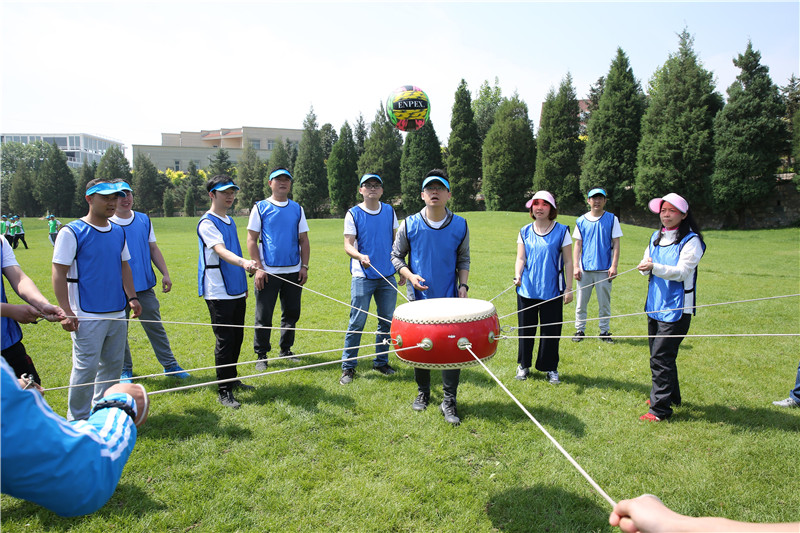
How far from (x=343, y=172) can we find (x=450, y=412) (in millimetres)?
42630

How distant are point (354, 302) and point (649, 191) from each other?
3299cm

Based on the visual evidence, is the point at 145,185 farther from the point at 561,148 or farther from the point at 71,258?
the point at 71,258

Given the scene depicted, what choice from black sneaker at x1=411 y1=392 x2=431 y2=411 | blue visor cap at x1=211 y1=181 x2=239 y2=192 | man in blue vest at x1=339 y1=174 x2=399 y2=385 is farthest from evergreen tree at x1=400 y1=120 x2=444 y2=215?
black sneaker at x1=411 y1=392 x2=431 y2=411

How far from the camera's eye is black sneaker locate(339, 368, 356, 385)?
579cm

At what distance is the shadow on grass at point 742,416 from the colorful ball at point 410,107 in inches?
207

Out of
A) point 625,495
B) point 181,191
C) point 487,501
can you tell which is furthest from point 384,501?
point 181,191

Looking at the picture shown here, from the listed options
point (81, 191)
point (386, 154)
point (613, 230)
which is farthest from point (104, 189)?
point (81, 191)

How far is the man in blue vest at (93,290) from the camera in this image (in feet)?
13.4

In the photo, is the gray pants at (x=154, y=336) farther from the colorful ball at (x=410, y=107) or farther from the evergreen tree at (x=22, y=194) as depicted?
the evergreen tree at (x=22, y=194)

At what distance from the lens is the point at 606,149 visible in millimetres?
34875

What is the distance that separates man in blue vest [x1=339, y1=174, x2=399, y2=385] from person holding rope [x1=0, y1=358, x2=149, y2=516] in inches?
165

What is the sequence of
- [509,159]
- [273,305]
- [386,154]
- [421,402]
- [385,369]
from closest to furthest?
[421,402] < [385,369] < [273,305] < [509,159] < [386,154]

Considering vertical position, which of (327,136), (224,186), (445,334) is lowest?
(445,334)

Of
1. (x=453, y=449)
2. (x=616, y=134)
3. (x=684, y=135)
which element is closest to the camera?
(x=453, y=449)
